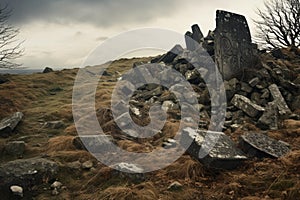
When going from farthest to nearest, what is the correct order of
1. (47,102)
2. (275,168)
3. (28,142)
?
1. (47,102)
2. (28,142)
3. (275,168)

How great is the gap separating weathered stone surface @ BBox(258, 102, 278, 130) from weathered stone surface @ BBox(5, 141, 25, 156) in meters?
6.58

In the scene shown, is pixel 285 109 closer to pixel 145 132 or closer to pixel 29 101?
pixel 145 132

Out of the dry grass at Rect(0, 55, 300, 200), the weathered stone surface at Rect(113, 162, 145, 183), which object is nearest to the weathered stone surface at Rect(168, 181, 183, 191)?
the dry grass at Rect(0, 55, 300, 200)

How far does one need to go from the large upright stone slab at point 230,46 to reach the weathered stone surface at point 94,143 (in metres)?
5.72

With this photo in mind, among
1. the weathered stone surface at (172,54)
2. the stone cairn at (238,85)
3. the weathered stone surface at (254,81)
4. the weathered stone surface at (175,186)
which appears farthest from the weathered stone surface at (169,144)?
the weathered stone surface at (172,54)

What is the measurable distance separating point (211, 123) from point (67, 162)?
464cm


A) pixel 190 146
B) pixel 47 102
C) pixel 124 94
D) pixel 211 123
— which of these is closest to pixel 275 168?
pixel 190 146

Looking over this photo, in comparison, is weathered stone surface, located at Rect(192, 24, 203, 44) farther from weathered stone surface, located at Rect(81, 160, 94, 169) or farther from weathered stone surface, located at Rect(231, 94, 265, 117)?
weathered stone surface, located at Rect(81, 160, 94, 169)

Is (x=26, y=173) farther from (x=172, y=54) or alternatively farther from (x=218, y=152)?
(x=172, y=54)

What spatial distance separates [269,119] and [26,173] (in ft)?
22.1

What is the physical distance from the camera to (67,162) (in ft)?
21.2

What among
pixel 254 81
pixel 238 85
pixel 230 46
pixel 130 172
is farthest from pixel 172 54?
pixel 130 172

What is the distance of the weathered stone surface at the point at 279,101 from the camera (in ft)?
30.1

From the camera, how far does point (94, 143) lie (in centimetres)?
708
